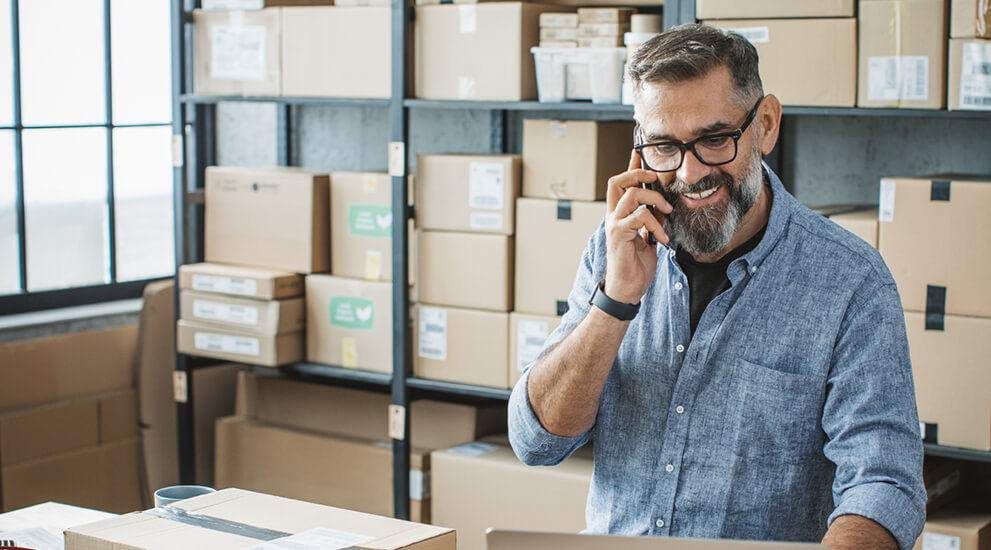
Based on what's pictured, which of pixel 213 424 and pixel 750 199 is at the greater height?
pixel 750 199

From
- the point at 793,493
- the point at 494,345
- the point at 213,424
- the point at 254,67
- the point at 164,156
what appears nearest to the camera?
the point at 793,493

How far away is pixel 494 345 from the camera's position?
3.15 m

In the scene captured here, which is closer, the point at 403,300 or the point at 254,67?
the point at 403,300

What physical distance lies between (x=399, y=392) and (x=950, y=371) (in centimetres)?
157

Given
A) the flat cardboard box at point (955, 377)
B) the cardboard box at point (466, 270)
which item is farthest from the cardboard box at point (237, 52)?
the flat cardboard box at point (955, 377)

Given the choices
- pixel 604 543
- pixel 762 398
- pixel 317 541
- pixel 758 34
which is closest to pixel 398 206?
pixel 758 34

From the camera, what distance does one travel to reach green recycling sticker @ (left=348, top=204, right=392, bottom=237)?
3322mm

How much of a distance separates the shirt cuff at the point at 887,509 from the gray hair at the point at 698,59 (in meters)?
0.56

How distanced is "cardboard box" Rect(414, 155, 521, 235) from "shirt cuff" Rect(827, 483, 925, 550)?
1757 mm

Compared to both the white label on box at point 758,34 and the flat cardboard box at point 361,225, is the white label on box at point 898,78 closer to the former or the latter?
the white label on box at point 758,34

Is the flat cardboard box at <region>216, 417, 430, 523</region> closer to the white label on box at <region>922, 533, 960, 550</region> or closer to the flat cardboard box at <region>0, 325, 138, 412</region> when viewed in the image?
the flat cardboard box at <region>0, 325, 138, 412</region>

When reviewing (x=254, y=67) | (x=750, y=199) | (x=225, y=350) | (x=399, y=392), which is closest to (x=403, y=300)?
(x=399, y=392)

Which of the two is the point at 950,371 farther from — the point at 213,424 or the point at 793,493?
the point at 213,424

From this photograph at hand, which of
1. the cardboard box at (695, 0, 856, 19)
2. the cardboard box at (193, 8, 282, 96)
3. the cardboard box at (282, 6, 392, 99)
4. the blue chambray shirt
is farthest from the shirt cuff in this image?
the cardboard box at (193, 8, 282, 96)
